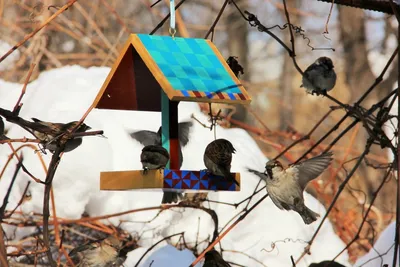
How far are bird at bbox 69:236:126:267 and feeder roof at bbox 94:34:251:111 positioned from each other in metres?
0.81

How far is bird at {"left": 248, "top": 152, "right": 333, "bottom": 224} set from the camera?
8.35ft

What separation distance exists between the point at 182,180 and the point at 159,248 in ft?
3.87

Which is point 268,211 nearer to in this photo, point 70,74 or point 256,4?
point 70,74

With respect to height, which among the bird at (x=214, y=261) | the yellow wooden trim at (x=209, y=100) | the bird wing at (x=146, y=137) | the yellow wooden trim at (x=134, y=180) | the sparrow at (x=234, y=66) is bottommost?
the bird at (x=214, y=261)

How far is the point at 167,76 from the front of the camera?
2.27 metres

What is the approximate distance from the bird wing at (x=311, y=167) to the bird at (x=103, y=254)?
3.36 feet

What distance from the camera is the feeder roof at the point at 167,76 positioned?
7.36ft

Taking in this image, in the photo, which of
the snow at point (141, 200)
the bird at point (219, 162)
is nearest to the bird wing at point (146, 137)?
the bird at point (219, 162)

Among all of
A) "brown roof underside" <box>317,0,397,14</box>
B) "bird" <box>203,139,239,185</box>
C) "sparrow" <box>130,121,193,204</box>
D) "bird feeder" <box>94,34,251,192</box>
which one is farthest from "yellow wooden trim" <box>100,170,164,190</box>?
"brown roof underside" <box>317,0,397,14</box>

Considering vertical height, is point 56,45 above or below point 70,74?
above

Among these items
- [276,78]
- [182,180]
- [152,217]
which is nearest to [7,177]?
[152,217]

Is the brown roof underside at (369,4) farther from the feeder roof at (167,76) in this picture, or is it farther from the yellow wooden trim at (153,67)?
the yellow wooden trim at (153,67)

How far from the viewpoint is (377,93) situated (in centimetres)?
701

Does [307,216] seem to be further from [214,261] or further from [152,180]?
[152,180]
